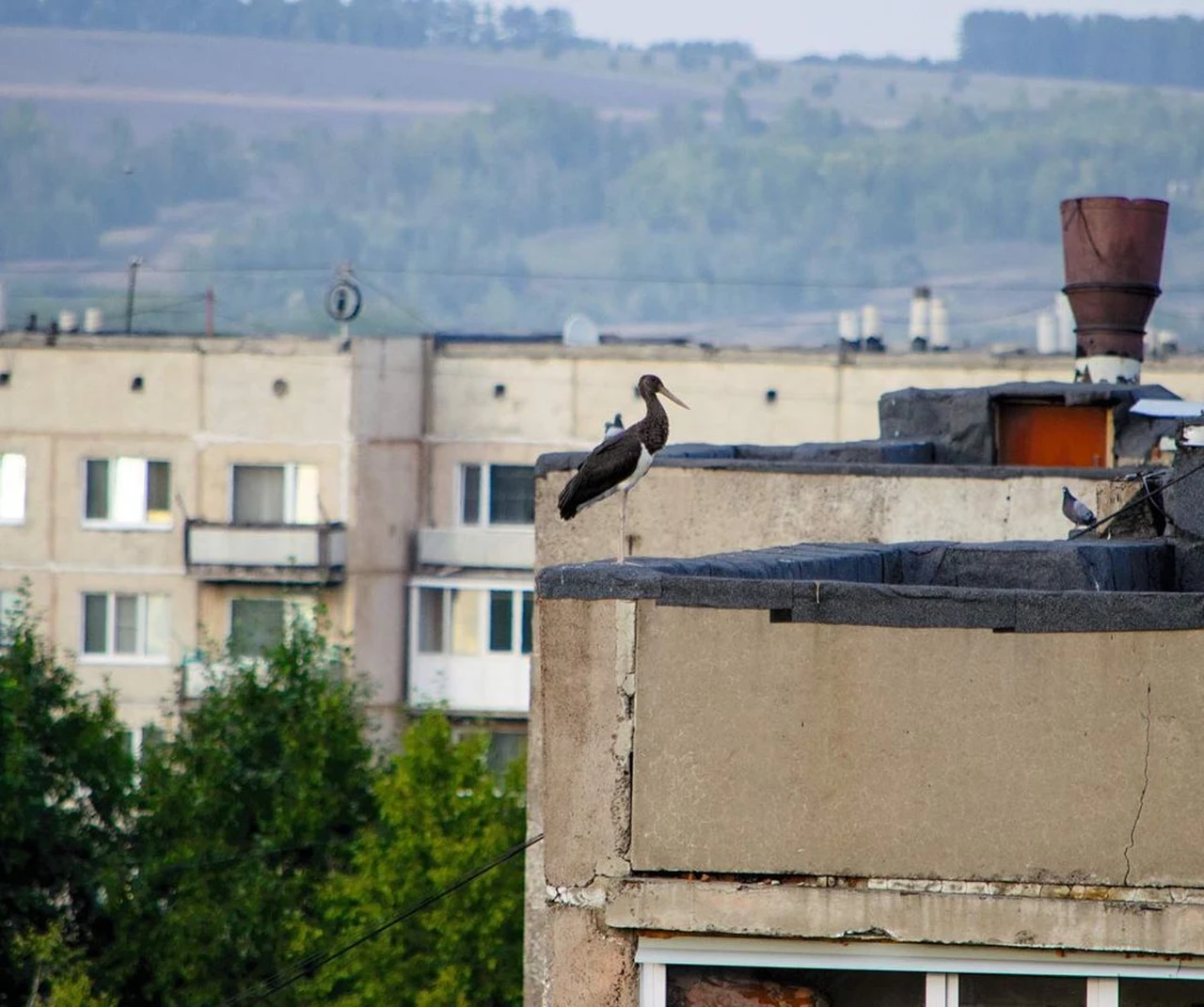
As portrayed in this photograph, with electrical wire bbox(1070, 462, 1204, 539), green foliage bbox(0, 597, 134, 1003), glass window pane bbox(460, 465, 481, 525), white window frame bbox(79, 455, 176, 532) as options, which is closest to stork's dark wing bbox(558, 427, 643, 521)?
electrical wire bbox(1070, 462, 1204, 539)

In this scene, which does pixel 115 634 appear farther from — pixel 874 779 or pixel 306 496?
pixel 874 779

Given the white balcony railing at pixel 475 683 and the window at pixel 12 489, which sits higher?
the window at pixel 12 489

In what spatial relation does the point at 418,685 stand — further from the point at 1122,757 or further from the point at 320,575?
the point at 1122,757

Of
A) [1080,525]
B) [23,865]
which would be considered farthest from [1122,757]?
[23,865]

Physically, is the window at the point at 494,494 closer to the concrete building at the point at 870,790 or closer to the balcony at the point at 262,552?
the balcony at the point at 262,552

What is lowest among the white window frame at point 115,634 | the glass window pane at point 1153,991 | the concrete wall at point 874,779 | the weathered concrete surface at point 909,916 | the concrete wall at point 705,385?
the white window frame at point 115,634

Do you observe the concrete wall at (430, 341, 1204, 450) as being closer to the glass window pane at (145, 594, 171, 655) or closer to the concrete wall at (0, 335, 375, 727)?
the concrete wall at (0, 335, 375, 727)

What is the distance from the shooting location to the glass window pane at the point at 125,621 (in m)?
50.2

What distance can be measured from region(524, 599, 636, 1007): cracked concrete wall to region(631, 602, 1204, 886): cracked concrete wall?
6 centimetres

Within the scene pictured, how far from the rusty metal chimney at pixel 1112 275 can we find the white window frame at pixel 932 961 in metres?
15.6

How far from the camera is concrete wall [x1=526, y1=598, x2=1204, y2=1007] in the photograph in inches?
325

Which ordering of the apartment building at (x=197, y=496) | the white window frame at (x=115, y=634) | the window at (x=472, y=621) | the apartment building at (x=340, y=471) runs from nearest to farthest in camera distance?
the apartment building at (x=197, y=496)
the apartment building at (x=340, y=471)
the white window frame at (x=115, y=634)
the window at (x=472, y=621)

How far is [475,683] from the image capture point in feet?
163

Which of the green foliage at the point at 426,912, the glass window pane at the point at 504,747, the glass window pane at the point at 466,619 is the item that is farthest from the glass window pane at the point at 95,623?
the green foliage at the point at 426,912
